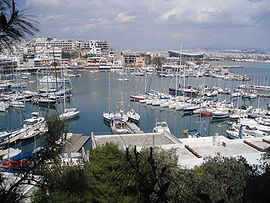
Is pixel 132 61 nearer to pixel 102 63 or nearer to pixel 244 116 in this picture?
pixel 102 63

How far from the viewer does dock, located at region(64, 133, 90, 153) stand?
614 centimetres

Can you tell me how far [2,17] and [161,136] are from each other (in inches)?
173

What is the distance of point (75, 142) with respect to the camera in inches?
262

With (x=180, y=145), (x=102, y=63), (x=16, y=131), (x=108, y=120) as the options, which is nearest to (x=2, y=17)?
(x=180, y=145)

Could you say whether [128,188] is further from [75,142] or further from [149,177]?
[75,142]

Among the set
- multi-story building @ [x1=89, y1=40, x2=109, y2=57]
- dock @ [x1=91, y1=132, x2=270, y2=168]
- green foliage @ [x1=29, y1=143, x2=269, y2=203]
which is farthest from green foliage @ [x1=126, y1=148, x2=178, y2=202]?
multi-story building @ [x1=89, y1=40, x2=109, y2=57]

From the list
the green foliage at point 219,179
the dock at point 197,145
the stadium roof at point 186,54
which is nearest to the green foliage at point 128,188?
the green foliage at point 219,179

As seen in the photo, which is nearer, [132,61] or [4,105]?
[4,105]

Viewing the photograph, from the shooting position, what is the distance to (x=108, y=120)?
893 centimetres

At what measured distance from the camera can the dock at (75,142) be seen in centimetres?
614

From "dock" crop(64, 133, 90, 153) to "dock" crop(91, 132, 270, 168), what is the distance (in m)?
1.71

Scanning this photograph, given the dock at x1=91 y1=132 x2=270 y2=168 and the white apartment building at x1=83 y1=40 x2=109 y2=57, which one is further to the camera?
the white apartment building at x1=83 y1=40 x2=109 y2=57

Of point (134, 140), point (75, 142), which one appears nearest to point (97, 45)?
point (75, 142)

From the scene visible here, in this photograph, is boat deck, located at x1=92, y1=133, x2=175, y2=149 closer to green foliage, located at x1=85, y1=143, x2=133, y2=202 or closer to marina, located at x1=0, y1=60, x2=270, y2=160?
green foliage, located at x1=85, y1=143, x2=133, y2=202
